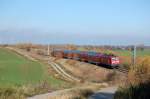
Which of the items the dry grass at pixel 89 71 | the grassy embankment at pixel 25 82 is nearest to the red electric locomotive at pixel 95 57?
the dry grass at pixel 89 71

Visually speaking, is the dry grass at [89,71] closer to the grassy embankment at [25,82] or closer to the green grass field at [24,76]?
the green grass field at [24,76]

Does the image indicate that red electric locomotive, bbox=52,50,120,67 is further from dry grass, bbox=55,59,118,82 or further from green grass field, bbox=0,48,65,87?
green grass field, bbox=0,48,65,87

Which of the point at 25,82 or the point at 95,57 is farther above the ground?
the point at 95,57

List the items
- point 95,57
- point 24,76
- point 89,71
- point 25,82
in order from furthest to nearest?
point 95,57 < point 89,71 < point 24,76 < point 25,82

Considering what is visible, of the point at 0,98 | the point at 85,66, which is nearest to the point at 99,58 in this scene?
the point at 85,66

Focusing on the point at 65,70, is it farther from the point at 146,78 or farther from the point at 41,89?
the point at 146,78

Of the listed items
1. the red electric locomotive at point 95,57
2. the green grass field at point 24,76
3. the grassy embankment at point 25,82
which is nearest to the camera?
the grassy embankment at point 25,82

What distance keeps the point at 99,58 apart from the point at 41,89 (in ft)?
95.7

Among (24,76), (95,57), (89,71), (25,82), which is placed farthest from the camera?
(95,57)

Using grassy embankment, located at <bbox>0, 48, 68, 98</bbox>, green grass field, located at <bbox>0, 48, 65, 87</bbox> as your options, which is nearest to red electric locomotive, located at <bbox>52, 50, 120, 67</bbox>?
green grass field, located at <bbox>0, 48, 65, 87</bbox>

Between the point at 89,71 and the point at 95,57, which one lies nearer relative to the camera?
the point at 89,71

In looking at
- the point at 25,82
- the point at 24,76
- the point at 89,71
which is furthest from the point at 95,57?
the point at 25,82

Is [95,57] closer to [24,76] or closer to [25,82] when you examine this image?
[24,76]

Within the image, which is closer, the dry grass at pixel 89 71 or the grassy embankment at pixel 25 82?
the grassy embankment at pixel 25 82
